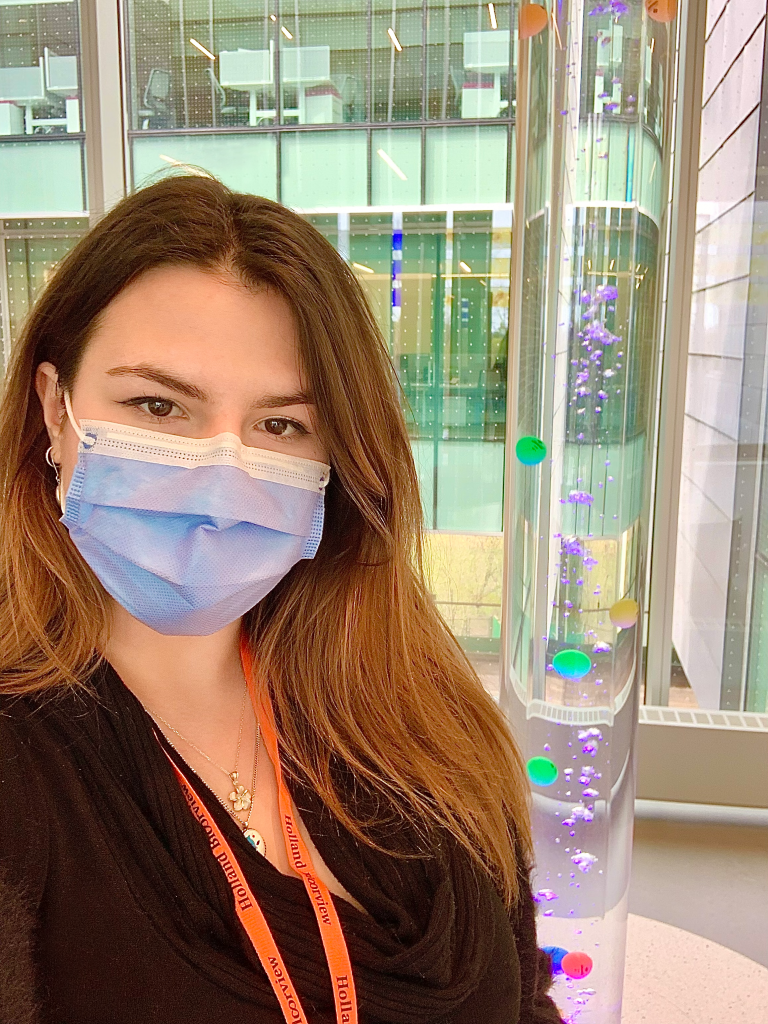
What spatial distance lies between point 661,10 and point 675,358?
1608 millimetres

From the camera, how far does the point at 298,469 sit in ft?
3.16

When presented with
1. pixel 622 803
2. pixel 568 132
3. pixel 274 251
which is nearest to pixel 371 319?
pixel 274 251

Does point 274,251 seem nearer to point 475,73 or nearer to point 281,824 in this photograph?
point 281,824

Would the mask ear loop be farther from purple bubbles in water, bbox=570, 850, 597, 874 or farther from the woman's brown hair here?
purple bubbles in water, bbox=570, 850, 597, 874

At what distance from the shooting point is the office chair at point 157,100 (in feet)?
10.4

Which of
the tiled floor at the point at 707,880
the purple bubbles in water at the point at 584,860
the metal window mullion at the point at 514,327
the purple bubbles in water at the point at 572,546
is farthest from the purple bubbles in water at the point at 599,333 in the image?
the tiled floor at the point at 707,880

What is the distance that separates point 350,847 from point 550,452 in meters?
0.85

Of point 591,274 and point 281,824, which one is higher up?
point 591,274

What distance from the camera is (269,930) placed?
813 millimetres

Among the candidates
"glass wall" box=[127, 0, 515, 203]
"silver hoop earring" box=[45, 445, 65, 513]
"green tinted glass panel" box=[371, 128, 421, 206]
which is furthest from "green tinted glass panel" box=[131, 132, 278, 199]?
"silver hoop earring" box=[45, 445, 65, 513]

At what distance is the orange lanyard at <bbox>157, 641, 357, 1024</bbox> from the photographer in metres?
0.79

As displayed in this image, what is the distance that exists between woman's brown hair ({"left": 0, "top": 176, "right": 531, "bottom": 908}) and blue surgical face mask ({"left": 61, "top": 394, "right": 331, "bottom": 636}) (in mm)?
74

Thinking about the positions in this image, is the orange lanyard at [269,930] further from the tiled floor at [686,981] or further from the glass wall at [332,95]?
the glass wall at [332,95]

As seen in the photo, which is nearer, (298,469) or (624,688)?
(298,469)
